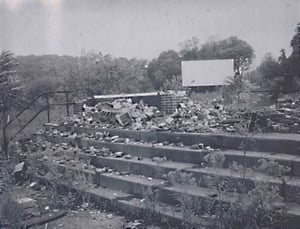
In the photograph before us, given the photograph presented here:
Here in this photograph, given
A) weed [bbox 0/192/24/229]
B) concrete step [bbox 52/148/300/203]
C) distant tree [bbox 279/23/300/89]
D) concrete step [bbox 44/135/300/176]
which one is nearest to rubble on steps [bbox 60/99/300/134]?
concrete step [bbox 44/135/300/176]

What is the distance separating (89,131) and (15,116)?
2.56 meters

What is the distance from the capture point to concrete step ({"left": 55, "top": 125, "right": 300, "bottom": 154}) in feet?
13.5

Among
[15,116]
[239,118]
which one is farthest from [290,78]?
[15,116]

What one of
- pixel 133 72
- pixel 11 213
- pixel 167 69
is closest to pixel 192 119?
pixel 11 213

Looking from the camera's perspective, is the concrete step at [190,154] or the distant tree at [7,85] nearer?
the concrete step at [190,154]

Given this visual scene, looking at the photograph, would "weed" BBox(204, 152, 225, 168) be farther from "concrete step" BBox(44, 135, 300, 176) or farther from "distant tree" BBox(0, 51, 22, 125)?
"distant tree" BBox(0, 51, 22, 125)

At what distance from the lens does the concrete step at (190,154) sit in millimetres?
3852

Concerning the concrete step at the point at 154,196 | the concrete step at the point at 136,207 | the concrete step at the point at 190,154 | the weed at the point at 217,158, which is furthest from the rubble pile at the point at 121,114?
the weed at the point at 217,158

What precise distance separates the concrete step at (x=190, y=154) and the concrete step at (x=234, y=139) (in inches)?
3.9

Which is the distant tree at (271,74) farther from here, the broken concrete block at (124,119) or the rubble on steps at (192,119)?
the broken concrete block at (124,119)

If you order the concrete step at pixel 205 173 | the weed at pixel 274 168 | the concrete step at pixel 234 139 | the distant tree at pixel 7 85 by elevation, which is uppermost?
the distant tree at pixel 7 85

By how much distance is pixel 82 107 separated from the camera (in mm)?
10484

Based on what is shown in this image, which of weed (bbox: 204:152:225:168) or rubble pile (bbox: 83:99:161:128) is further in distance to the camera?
rubble pile (bbox: 83:99:161:128)

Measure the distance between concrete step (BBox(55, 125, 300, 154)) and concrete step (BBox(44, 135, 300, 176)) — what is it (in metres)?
0.10
